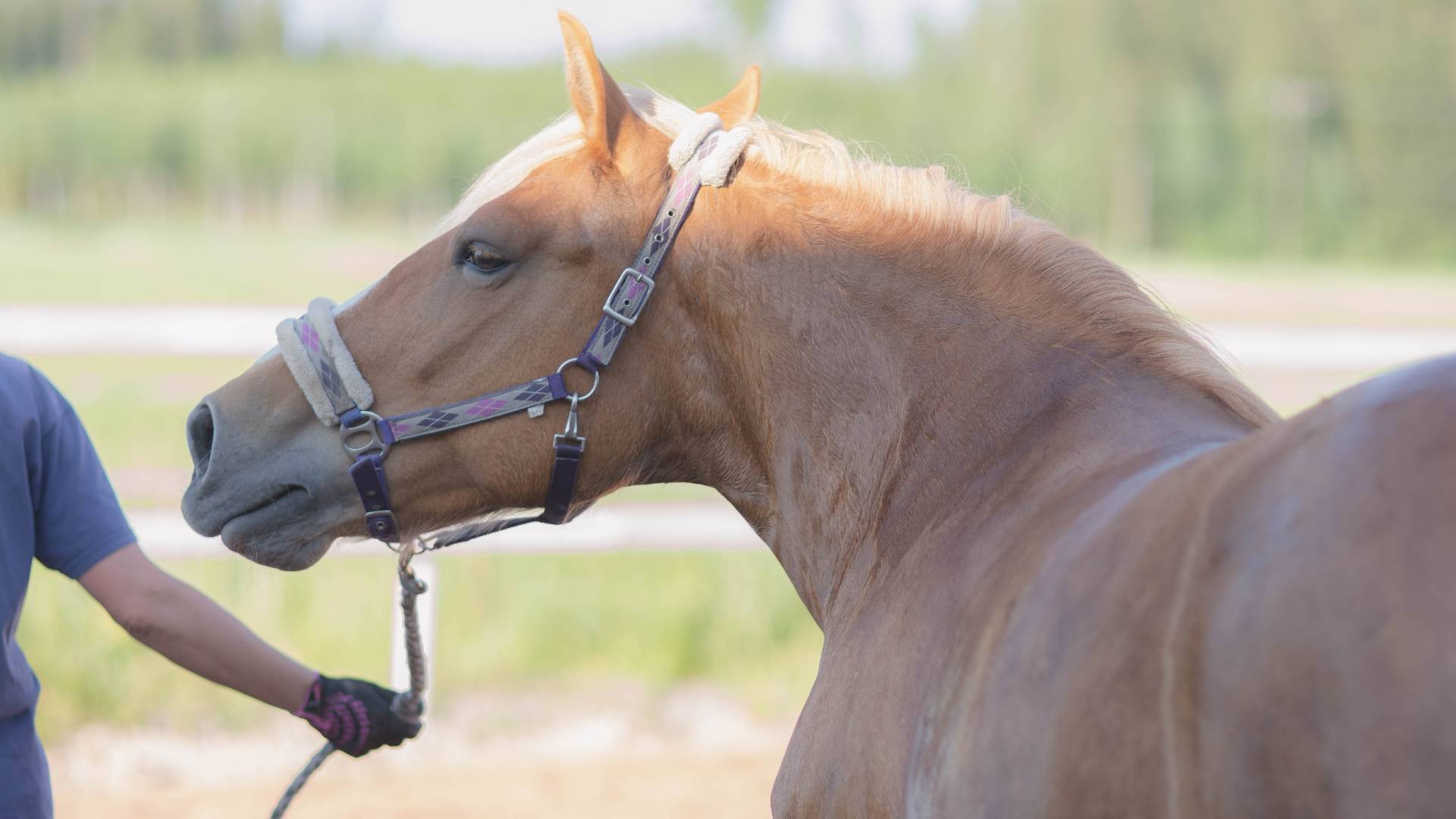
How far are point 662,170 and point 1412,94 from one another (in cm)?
3962

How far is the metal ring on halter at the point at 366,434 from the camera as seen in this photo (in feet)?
6.97

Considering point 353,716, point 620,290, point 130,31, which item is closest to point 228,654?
point 353,716

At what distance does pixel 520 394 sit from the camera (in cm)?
209

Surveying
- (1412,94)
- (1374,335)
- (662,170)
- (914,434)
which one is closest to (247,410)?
(662,170)

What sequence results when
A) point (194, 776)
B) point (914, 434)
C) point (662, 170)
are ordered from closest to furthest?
point (914, 434) < point (662, 170) < point (194, 776)

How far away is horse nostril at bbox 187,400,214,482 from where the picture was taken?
2199 millimetres

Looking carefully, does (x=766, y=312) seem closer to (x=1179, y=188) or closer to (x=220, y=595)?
(x=220, y=595)

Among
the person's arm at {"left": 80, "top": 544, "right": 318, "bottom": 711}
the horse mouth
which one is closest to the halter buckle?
the horse mouth

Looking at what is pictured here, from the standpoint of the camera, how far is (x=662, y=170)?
215 centimetres

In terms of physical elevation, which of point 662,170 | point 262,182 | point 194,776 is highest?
point 262,182

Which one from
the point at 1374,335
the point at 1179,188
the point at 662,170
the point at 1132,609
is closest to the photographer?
the point at 1132,609

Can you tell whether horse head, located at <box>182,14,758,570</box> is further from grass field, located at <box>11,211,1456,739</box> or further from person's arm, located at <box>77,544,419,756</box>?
grass field, located at <box>11,211,1456,739</box>

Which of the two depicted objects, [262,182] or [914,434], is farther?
[262,182]

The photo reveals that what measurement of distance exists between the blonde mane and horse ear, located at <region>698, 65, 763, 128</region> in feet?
0.11
